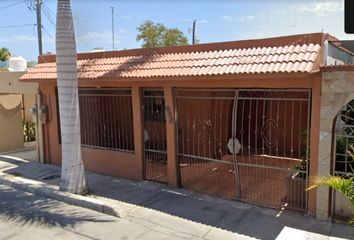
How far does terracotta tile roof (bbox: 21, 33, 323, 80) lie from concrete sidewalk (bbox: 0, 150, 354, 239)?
107 inches

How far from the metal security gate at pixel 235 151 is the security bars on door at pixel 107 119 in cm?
166

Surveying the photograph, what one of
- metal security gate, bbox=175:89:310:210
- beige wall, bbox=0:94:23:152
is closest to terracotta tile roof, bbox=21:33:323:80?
metal security gate, bbox=175:89:310:210

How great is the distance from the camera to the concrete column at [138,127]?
908 cm

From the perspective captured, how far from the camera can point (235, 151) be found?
779cm

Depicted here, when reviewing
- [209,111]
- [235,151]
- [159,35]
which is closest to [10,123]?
[209,111]

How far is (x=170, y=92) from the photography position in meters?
8.43

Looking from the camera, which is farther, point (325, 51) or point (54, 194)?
point (54, 194)

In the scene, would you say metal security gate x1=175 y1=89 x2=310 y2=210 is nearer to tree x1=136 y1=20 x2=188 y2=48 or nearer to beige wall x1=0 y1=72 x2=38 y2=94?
beige wall x1=0 y1=72 x2=38 y2=94

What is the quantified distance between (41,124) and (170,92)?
530cm

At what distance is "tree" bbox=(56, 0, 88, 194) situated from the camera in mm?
8352

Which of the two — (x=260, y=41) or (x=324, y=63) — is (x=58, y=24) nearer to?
(x=260, y=41)

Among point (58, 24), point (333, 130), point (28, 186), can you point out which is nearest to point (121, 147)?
point (28, 186)

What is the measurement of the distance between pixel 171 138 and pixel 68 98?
2.61 metres

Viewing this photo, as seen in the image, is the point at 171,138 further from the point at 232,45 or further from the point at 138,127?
the point at 232,45
